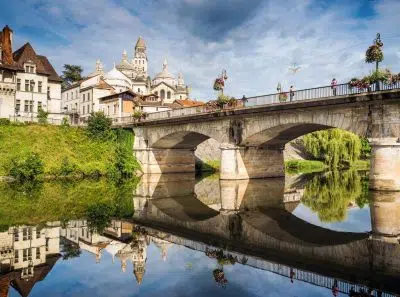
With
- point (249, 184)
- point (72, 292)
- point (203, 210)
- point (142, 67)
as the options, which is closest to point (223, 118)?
point (249, 184)

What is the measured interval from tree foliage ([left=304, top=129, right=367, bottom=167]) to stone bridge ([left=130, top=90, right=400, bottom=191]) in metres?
16.2

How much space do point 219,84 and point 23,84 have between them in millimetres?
30072

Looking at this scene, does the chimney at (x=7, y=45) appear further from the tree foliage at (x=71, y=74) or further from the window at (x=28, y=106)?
the tree foliage at (x=71, y=74)

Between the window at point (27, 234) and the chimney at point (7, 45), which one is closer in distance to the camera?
the window at point (27, 234)

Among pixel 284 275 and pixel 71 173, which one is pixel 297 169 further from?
pixel 284 275

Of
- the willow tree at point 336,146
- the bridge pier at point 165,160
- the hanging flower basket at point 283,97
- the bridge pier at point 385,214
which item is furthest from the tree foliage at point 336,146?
the bridge pier at point 385,214

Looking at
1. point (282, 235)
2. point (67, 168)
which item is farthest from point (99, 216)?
point (67, 168)

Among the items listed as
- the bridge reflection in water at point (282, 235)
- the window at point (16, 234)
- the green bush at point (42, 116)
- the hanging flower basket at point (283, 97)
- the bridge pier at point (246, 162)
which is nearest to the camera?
the bridge reflection in water at point (282, 235)

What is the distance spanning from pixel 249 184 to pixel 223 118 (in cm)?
681

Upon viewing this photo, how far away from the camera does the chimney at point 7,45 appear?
5066 cm

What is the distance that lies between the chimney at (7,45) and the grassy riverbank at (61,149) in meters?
11.4

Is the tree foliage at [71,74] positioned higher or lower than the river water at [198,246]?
higher

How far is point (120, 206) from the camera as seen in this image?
2328cm

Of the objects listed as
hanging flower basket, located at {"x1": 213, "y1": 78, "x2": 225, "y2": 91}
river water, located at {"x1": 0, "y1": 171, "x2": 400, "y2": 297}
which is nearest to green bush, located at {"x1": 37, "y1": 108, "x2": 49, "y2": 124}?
hanging flower basket, located at {"x1": 213, "y1": 78, "x2": 225, "y2": 91}
